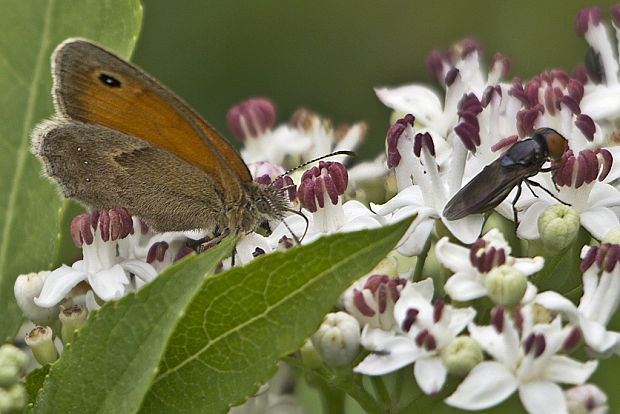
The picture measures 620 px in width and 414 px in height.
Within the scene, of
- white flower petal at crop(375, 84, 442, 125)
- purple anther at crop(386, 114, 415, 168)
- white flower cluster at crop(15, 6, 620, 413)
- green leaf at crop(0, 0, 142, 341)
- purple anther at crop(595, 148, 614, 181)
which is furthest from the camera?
white flower petal at crop(375, 84, 442, 125)

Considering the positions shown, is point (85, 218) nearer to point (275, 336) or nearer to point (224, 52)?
point (275, 336)

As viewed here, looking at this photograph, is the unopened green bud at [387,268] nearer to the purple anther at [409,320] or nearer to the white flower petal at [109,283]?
the purple anther at [409,320]

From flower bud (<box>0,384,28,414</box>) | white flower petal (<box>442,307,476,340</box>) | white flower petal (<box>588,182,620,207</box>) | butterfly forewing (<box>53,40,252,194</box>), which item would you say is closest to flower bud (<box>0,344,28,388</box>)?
flower bud (<box>0,384,28,414</box>)

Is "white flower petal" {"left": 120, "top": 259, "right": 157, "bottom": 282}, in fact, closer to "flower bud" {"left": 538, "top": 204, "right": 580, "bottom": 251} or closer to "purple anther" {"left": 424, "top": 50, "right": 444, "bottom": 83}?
"flower bud" {"left": 538, "top": 204, "right": 580, "bottom": 251}

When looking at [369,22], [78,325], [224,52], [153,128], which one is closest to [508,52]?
[369,22]

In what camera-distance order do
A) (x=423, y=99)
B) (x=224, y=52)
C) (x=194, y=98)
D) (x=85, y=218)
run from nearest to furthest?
1. (x=85, y=218)
2. (x=423, y=99)
3. (x=194, y=98)
4. (x=224, y=52)

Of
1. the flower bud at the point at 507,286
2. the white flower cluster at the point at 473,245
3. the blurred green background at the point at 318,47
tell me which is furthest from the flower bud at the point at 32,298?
the blurred green background at the point at 318,47

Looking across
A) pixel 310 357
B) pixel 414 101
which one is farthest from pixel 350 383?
pixel 414 101
